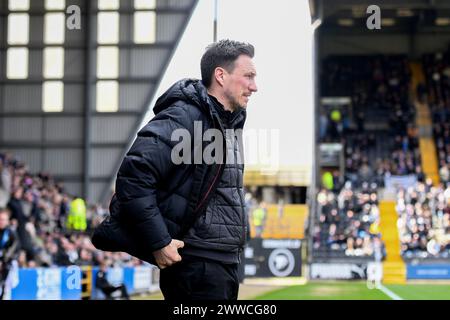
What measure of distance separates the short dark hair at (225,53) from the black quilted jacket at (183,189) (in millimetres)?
109

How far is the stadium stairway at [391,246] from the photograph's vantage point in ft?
90.5

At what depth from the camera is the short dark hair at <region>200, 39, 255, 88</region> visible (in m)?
3.76

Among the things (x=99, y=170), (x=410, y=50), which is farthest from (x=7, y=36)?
(x=410, y=50)

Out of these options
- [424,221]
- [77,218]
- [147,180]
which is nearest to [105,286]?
[77,218]

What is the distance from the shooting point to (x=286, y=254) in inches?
1052

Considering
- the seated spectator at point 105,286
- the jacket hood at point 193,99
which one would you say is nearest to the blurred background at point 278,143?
the seated spectator at point 105,286

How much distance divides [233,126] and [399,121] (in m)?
37.3

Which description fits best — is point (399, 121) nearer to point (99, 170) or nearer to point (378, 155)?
point (378, 155)

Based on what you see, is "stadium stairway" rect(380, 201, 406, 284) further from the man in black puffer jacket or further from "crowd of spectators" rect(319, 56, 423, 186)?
the man in black puffer jacket

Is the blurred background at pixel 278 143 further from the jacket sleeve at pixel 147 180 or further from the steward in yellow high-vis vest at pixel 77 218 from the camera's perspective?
the jacket sleeve at pixel 147 180

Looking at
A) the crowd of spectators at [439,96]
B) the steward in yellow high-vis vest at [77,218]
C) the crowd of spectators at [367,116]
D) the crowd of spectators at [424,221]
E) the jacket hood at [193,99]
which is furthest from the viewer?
the crowd of spectators at [439,96]

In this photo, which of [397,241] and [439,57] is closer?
[397,241]

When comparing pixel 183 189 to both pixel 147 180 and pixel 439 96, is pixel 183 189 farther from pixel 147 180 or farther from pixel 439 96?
pixel 439 96

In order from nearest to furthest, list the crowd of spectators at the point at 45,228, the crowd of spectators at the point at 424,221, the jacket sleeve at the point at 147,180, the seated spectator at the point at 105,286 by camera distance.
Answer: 1. the jacket sleeve at the point at 147,180
2. the crowd of spectators at the point at 45,228
3. the seated spectator at the point at 105,286
4. the crowd of spectators at the point at 424,221
